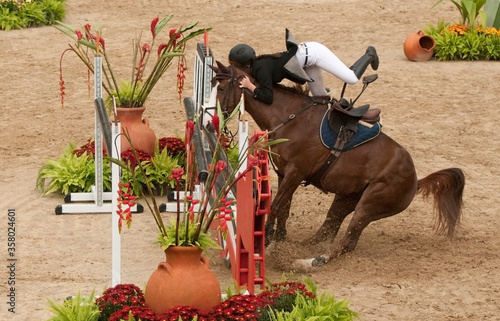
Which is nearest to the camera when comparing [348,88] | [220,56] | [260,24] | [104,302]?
[104,302]

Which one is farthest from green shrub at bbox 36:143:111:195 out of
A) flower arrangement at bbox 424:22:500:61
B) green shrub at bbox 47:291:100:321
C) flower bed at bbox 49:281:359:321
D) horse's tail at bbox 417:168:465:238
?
flower arrangement at bbox 424:22:500:61

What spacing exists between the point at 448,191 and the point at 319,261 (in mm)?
1380

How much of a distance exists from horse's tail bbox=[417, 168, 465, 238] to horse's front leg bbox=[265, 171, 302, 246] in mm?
1146

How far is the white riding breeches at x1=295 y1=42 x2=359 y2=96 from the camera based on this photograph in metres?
9.80

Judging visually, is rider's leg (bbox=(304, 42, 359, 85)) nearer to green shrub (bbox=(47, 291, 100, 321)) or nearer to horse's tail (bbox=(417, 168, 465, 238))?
horse's tail (bbox=(417, 168, 465, 238))

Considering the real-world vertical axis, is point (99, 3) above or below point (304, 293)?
above

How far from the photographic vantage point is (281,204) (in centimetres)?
973

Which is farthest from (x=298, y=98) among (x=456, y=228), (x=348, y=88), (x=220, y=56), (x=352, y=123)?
(x=220, y=56)

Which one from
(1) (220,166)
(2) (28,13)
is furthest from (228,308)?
(2) (28,13)

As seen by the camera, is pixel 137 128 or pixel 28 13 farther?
pixel 28 13

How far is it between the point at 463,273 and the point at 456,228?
1181mm

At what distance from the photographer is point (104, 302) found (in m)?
7.21

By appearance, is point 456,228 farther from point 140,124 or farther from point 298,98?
point 140,124

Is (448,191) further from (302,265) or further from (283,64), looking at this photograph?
(283,64)
